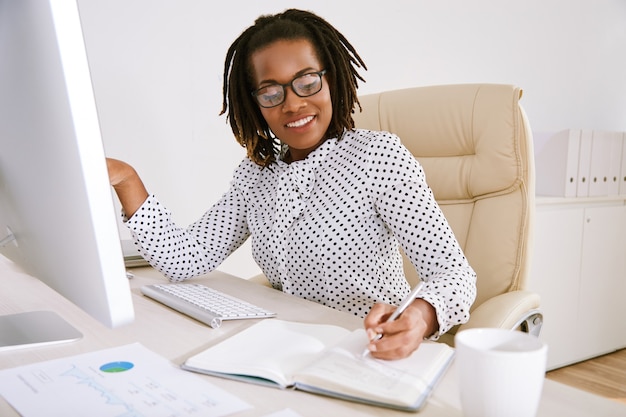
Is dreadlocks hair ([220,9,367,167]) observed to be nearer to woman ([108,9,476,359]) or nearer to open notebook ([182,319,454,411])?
woman ([108,9,476,359])

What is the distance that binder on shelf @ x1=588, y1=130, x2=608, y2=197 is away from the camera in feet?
8.64

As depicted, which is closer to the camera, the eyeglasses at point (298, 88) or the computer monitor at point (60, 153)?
the computer monitor at point (60, 153)

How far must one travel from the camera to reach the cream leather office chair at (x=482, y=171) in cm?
127

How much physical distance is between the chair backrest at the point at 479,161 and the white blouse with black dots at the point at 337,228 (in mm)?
250

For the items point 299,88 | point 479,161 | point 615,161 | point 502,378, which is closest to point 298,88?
point 299,88

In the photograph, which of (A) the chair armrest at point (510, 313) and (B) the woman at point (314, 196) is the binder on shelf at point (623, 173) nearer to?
(A) the chair armrest at point (510, 313)

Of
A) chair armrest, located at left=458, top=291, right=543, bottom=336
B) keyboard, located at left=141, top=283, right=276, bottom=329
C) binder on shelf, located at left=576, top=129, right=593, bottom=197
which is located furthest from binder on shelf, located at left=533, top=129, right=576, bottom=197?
keyboard, located at left=141, top=283, right=276, bottom=329

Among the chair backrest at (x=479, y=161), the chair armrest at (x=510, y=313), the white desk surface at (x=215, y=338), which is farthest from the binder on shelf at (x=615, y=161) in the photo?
the white desk surface at (x=215, y=338)

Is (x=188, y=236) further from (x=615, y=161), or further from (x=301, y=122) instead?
(x=615, y=161)

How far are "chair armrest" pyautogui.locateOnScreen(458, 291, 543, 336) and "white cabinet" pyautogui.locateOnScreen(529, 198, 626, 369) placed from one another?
4.25 feet

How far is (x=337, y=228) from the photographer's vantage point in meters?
1.12

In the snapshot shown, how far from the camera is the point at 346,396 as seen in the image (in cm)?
59

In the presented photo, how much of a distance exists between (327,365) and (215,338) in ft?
0.73

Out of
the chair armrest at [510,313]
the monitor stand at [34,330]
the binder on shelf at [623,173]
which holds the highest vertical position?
the monitor stand at [34,330]
